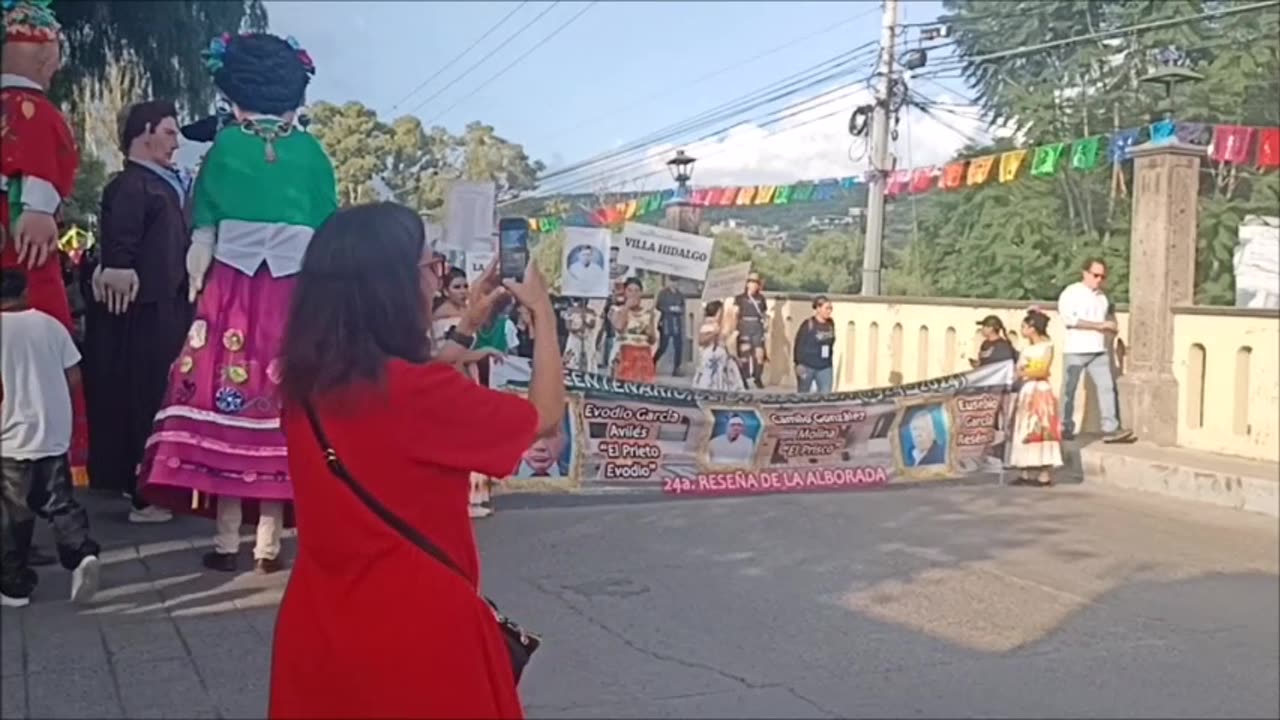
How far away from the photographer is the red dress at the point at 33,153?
1.69m

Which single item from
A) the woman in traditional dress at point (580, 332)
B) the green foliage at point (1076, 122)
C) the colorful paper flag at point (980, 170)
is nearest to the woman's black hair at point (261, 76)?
the woman in traditional dress at point (580, 332)

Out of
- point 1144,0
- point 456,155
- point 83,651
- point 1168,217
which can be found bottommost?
point 83,651

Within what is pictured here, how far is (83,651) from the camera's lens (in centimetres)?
490

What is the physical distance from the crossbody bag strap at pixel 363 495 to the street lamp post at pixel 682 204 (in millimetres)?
16157

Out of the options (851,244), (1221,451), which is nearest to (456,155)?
(851,244)

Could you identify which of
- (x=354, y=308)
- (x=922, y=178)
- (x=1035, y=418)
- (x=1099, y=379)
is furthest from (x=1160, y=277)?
(x=922, y=178)

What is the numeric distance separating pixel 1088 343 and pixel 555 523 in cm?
640

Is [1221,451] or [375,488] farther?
[1221,451]

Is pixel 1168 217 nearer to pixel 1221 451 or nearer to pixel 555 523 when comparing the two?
pixel 1221 451

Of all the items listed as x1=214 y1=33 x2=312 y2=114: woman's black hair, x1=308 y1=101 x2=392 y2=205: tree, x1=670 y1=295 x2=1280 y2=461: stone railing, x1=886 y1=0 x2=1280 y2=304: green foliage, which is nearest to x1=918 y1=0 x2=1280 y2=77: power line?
x1=886 y1=0 x2=1280 y2=304: green foliage

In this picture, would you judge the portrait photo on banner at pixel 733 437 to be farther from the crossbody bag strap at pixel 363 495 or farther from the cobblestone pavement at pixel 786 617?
the crossbody bag strap at pixel 363 495

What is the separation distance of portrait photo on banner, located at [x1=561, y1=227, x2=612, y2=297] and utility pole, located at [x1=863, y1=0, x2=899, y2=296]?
1064 centimetres

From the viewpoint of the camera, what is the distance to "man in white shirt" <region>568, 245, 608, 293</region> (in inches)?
545

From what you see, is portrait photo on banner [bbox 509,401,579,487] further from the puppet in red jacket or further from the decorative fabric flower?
the puppet in red jacket
